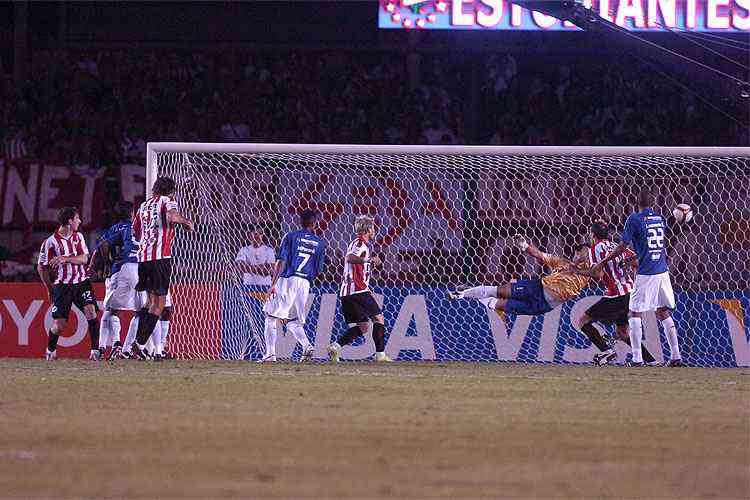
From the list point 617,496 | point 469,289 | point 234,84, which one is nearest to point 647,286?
point 469,289

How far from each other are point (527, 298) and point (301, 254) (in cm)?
260

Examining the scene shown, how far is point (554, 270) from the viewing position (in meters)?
13.4

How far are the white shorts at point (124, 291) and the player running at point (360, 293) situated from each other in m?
2.37

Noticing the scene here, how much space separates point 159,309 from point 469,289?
11.5 ft

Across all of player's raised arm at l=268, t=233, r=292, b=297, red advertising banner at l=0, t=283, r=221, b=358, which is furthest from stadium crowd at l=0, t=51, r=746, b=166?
player's raised arm at l=268, t=233, r=292, b=297

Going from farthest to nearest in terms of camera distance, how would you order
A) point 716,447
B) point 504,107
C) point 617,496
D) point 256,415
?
point 504,107 → point 256,415 → point 716,447 → point 617,496

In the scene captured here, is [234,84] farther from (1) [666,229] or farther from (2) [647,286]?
(2) [647,286]

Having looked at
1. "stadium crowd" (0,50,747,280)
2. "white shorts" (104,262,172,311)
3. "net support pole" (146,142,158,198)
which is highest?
"stadium crowd" (0,50,747,280)

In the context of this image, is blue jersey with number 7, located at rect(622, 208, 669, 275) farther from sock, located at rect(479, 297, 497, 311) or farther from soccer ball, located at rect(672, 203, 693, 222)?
sock, located at rect(479, 297, 497, 311)

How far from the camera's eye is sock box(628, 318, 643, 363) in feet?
42.8

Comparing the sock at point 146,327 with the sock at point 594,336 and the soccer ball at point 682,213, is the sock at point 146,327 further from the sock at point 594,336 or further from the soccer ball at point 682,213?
the soccer ball at point 682,213

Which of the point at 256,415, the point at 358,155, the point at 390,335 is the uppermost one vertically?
the point at 358,155

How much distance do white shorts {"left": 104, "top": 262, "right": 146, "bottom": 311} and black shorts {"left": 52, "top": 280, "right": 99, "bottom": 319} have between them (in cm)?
23

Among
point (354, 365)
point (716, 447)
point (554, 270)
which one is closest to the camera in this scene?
point (716, 447)
